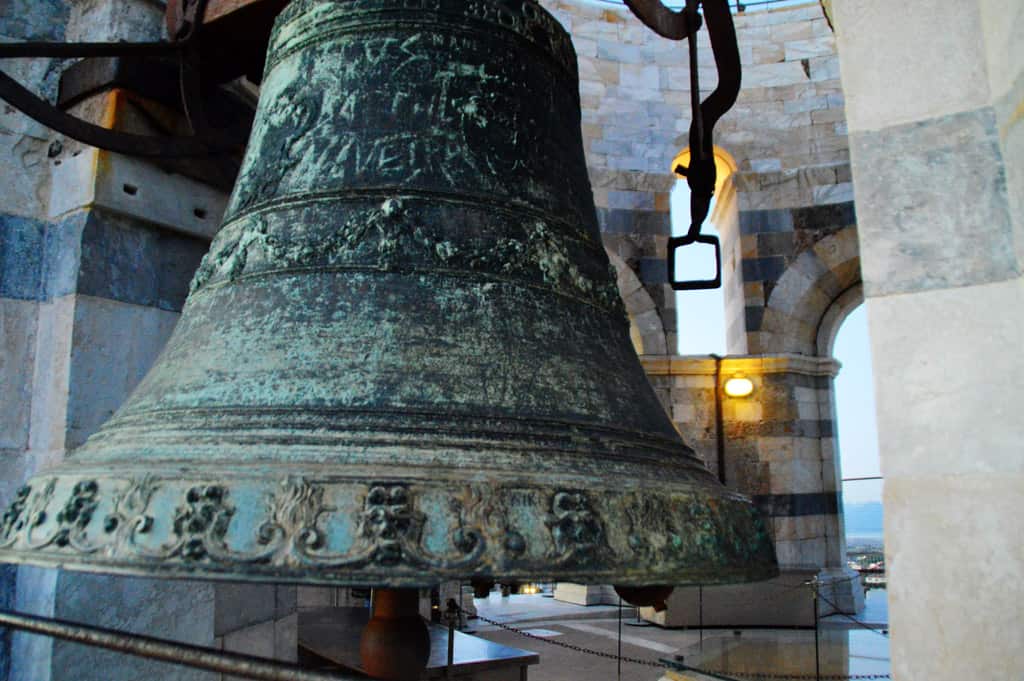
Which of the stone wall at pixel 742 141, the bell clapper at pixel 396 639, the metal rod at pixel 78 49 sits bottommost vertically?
the bell clapper at pixel 396 639

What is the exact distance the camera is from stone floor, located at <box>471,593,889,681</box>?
5.12m

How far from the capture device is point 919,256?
136 centimetres

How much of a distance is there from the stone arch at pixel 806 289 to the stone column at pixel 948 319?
653 cm

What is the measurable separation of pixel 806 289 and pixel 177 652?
7.44 metres

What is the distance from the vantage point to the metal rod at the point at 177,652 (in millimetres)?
935

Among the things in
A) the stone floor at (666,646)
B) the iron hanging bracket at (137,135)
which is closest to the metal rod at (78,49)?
the iron hanging bracket at (137,135)

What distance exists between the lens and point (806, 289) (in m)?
7.72

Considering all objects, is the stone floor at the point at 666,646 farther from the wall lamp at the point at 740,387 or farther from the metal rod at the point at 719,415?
the wall lamp at the point at 740,387

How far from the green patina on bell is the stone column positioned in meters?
0.40

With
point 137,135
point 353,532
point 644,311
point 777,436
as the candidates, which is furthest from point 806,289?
point 353,532

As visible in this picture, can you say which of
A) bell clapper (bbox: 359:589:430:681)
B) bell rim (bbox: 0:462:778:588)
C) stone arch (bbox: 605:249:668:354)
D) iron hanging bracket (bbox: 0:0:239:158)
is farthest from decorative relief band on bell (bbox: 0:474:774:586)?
stone arch (bbox: 605:249:668:354)

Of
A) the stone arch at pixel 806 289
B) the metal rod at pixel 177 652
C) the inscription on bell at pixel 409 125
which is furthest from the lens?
the stone arch at pixel 806 289

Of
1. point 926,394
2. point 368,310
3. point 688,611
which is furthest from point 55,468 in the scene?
point 688,611

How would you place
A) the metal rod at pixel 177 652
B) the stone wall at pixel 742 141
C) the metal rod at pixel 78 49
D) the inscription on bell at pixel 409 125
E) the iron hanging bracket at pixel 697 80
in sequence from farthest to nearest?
the stone wall at pixel 742 141 → the metal rod at pixel 78 49 → the iron hanging bracket at pixel 697 80 → the inscription on bell at pixel 409 125 → the metal rod at pixel 177 652
